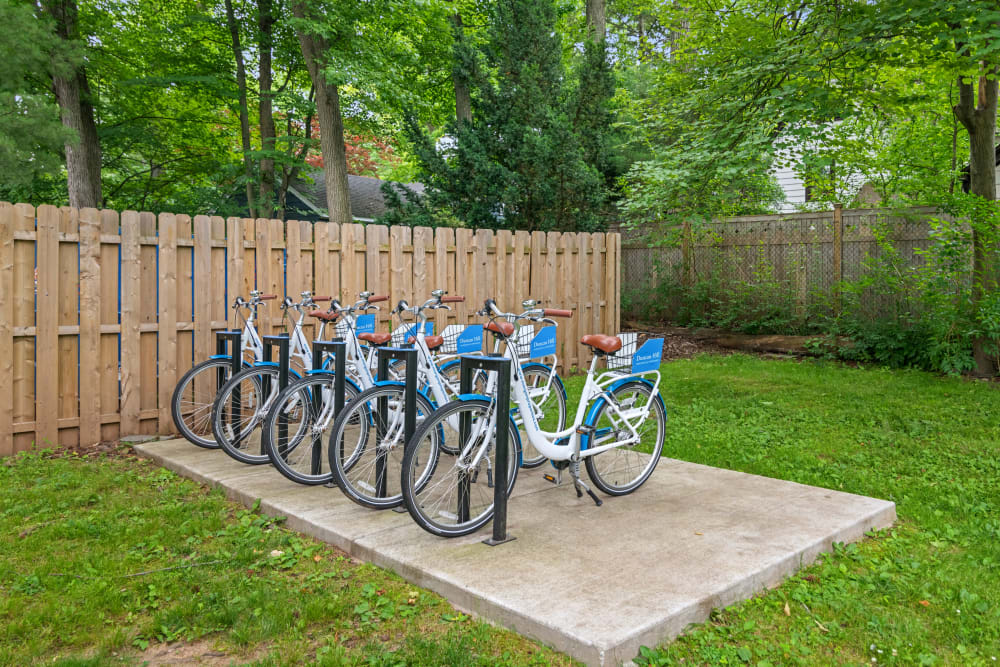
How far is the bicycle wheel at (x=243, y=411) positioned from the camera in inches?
204

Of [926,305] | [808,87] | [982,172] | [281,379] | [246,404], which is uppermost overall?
Result: [808,87]

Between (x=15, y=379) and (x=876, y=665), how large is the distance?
18.9 feet

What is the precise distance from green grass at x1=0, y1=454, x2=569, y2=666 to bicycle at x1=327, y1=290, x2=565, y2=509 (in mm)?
444

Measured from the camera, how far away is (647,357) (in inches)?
183

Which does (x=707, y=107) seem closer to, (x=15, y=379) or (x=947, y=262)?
(x=947, y=262)

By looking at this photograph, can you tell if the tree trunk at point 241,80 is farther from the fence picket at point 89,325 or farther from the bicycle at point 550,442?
the bicycle at point 550,442

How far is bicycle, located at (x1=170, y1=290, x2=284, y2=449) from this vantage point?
5684 mm

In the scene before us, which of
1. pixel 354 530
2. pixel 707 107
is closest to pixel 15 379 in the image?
pixel 354 530

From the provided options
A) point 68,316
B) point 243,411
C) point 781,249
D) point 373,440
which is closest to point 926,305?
point 781,249

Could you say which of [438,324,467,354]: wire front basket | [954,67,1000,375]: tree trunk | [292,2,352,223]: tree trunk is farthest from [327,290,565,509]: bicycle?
[292,2,352,223]: tree trunk

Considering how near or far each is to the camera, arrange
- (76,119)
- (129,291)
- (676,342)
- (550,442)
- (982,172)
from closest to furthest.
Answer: (550,442) → (129,291) → (982,172) → (676,342) → (76,119)

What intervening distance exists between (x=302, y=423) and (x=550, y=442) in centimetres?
178

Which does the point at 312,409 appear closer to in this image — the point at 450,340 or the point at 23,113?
the point at 450,340

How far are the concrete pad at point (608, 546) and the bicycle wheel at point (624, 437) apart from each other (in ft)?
0.34
